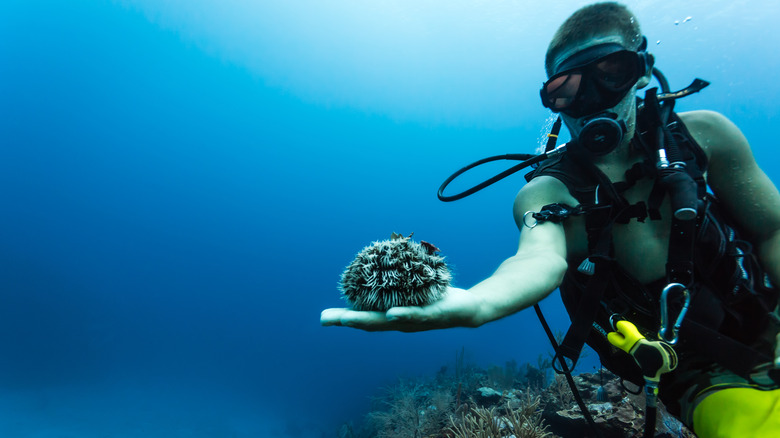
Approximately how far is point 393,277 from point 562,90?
2.15 metres

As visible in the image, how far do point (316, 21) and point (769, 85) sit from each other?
66798 mm

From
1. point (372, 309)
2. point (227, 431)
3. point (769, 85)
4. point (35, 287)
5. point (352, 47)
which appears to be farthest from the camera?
point (352, 47)

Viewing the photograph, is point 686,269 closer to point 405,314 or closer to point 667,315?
point 667,315

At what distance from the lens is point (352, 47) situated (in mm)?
58094

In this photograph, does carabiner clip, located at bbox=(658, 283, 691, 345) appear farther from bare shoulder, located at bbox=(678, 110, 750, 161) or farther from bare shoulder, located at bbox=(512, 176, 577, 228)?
bare shoulder, located at bbox=(678, 110, 750, 161)

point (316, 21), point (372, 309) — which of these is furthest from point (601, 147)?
point (316, 21)

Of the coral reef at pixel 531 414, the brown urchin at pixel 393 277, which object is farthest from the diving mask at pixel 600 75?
the coral reef at pixel 531 414

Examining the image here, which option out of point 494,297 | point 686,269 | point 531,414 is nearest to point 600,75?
point 686,269

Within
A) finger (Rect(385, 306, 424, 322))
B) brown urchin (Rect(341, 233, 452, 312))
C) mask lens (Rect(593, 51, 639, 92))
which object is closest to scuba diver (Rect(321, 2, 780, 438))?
mask lens (Rect(593, 51, 639, 92))

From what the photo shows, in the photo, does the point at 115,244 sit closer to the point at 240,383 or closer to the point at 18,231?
the point at 18,231

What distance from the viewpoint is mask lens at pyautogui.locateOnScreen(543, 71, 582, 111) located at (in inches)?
94.8

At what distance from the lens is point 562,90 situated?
250cm

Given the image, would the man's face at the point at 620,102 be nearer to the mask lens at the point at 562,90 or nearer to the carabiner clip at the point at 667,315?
the mask lens at the point at 562,90

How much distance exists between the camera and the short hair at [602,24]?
2.37 metres
